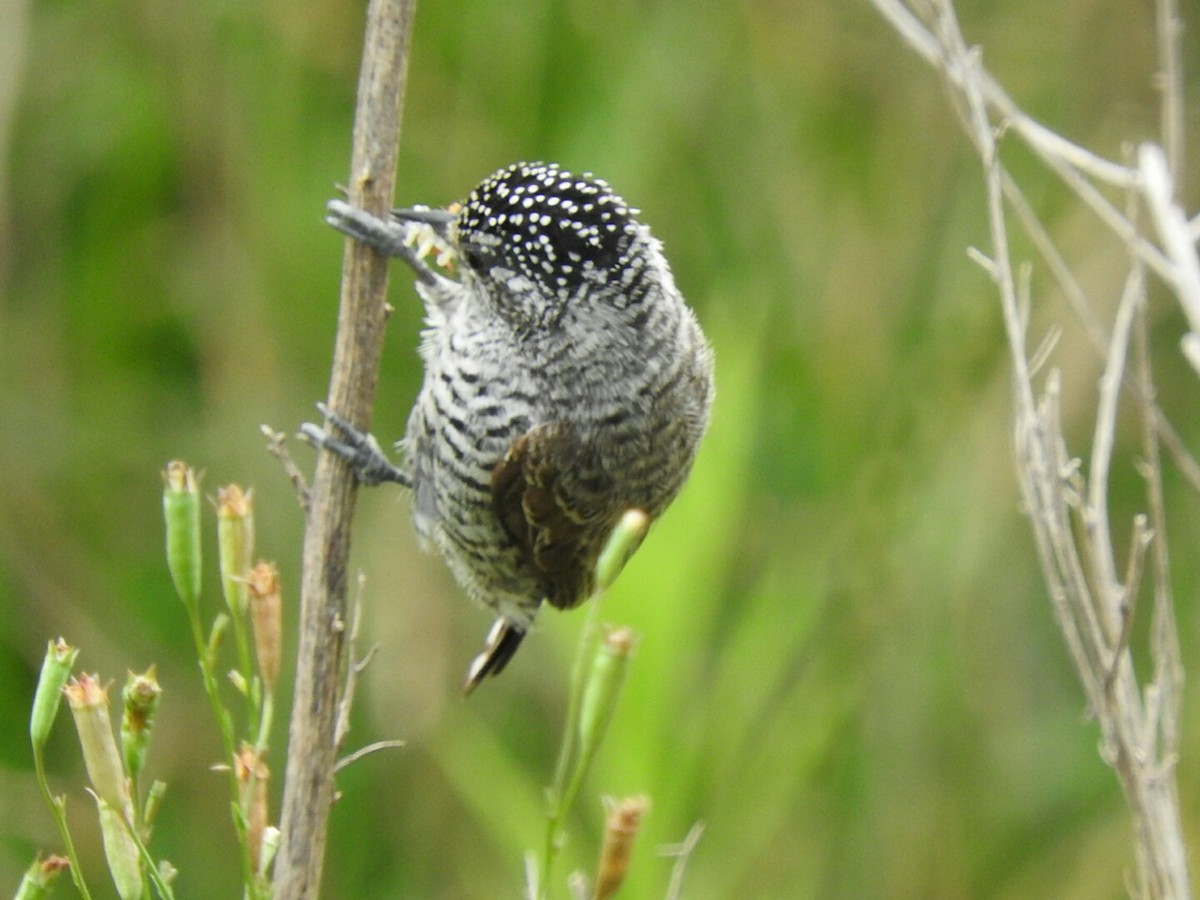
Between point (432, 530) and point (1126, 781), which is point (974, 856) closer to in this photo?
point (432, 530)

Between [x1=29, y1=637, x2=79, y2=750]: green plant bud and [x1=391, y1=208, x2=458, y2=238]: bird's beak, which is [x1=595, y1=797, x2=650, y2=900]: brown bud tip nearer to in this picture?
[x1=29, y1=637, x2=79, y2=750]: green plant bud

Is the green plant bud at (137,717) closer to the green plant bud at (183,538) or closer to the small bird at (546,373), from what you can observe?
the green plant bud at (183,538)

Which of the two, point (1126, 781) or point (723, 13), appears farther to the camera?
point (723, 13)

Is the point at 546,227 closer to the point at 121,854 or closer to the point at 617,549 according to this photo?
the point at 617,549

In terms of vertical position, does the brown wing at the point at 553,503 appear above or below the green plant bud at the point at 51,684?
below

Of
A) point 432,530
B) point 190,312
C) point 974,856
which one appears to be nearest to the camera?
point 432,530

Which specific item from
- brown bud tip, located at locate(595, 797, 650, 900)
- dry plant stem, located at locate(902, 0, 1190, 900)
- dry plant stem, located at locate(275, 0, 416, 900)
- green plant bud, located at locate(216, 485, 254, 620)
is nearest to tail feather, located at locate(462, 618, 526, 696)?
dry plant stem, located at locate(275, 0, 416, 900)

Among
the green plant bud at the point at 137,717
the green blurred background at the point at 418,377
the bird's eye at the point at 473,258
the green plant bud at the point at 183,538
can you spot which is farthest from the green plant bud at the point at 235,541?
the green blurred background at the point at 418,377

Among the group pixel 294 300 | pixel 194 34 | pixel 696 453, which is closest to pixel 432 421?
pixel 696 453
